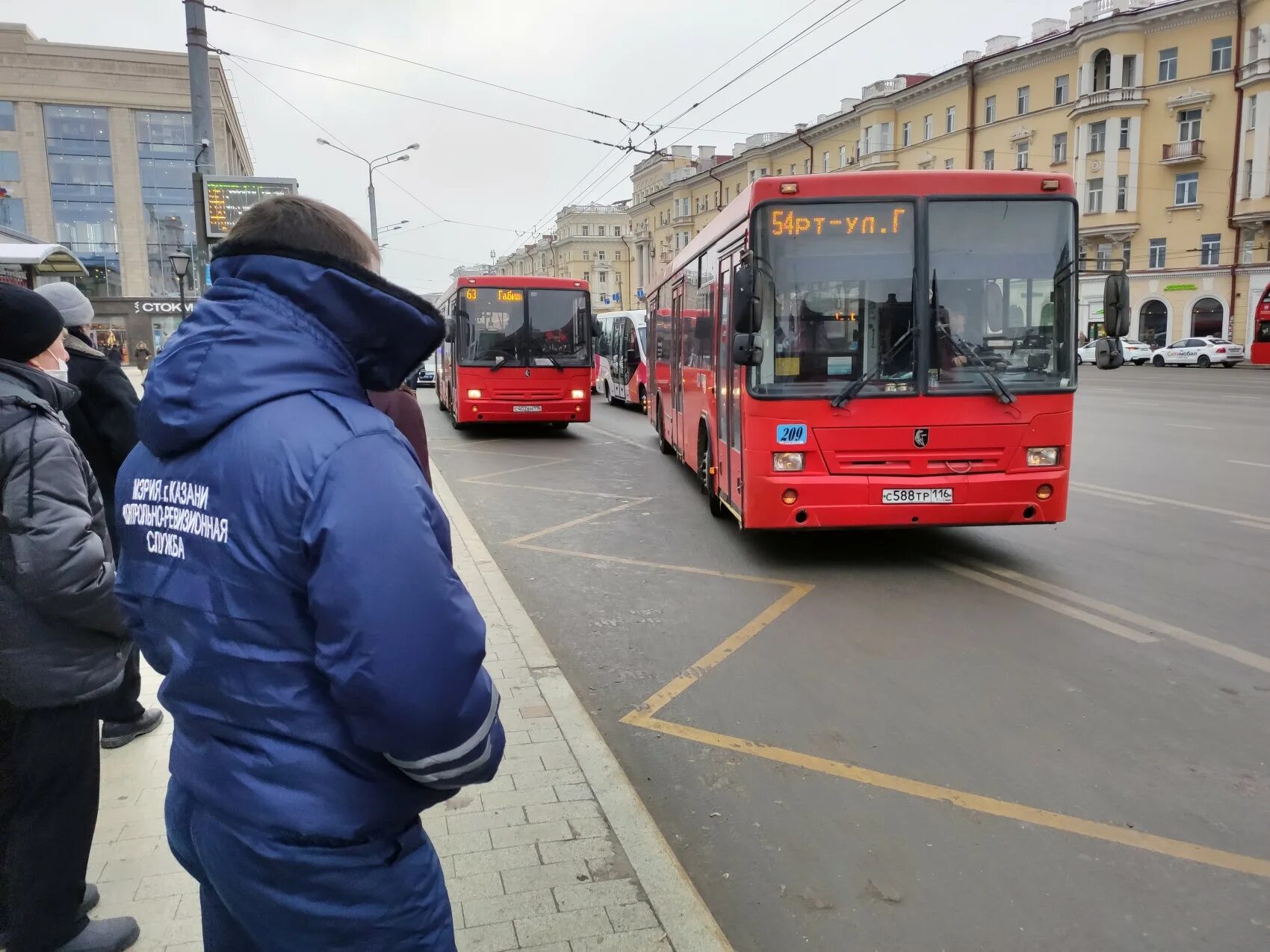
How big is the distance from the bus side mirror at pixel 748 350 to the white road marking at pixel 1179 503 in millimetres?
5347

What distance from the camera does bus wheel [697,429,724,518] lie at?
9.70 m

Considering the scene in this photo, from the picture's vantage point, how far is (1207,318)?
1946 inches

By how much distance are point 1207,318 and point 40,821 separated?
57.4 m

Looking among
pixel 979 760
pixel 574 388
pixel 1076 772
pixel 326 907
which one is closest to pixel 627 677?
pixel 979 760

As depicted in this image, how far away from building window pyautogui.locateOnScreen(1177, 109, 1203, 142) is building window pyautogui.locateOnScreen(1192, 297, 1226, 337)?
8.27m

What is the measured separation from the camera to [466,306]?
696 inches

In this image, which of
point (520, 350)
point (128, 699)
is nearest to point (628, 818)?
point (128, 699)

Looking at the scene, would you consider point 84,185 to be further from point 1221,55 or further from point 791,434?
point 1221,55

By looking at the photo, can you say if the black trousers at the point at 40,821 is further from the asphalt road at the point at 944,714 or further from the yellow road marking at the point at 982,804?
the yellow road marking at the point at 982,804

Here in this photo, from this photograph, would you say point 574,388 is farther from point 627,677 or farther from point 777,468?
point 627,677

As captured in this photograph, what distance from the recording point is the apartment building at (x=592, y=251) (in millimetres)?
106812

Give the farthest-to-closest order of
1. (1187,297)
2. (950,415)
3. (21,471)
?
Answer: (1187,297), (950,415), (21,471)

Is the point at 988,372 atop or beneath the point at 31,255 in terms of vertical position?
beneath

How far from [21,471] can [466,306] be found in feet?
51.3
